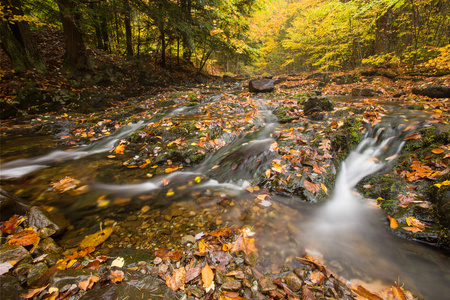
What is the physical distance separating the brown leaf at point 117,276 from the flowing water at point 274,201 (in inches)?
33.1

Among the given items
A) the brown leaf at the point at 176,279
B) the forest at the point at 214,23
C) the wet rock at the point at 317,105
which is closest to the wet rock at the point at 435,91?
the forest at the point at 214,23

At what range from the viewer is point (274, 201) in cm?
274

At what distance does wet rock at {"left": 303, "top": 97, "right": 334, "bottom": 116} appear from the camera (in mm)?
5574

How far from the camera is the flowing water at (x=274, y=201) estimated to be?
186cm

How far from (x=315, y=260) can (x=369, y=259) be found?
25.6 inches

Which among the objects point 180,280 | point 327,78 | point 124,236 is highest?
point 327,78

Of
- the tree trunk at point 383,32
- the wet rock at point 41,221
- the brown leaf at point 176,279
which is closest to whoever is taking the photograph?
the brown leaf at point 176,279

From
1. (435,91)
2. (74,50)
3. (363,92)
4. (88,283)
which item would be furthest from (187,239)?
(74,50)

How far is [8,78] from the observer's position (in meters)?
7.56

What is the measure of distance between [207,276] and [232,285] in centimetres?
23

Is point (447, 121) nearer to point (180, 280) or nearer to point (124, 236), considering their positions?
point (180, 280)

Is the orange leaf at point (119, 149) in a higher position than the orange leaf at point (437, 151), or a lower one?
lower

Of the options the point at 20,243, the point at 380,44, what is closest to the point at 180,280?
the point at 20,243

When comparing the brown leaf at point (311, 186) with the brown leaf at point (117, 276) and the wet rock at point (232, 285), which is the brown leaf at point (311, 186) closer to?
the wet rock at point (232, 285)
